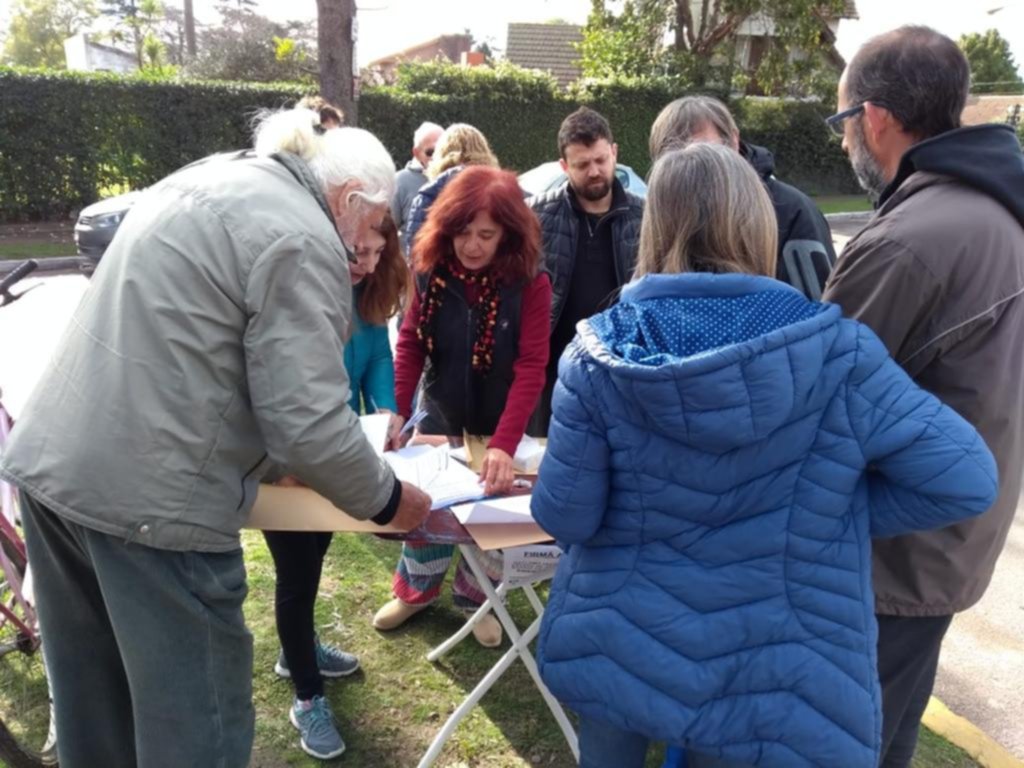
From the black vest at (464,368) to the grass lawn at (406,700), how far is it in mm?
811

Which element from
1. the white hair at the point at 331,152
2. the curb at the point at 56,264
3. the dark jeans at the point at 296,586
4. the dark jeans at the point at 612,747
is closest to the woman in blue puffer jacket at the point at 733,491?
the dark jeans at the point at 612,747

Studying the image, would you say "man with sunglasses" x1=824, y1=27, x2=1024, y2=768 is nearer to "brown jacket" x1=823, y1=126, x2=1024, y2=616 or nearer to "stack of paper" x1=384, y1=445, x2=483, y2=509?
"brown jacket" x1=823, y1=126, x2=1024, y2=616

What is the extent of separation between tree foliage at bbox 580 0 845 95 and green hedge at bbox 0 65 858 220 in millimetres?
2662

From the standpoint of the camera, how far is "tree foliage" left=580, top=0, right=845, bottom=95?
1806 cm

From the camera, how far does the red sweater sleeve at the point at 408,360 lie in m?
2.69

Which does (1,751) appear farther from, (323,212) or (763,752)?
(763,752)

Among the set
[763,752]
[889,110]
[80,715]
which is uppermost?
→ [889,110]

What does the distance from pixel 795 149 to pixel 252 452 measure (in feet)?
65.3

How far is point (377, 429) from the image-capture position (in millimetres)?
2158

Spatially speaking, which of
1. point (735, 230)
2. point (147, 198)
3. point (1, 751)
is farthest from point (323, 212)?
point (1, 751)

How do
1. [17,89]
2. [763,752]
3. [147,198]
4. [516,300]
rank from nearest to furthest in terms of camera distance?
1. [763,752]
2. [147,198]
3. [516,300]
4. [17,89]

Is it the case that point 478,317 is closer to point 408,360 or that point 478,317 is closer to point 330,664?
point 408,360

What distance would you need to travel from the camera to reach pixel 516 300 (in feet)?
8.52

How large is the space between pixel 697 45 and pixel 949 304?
18822 mm
